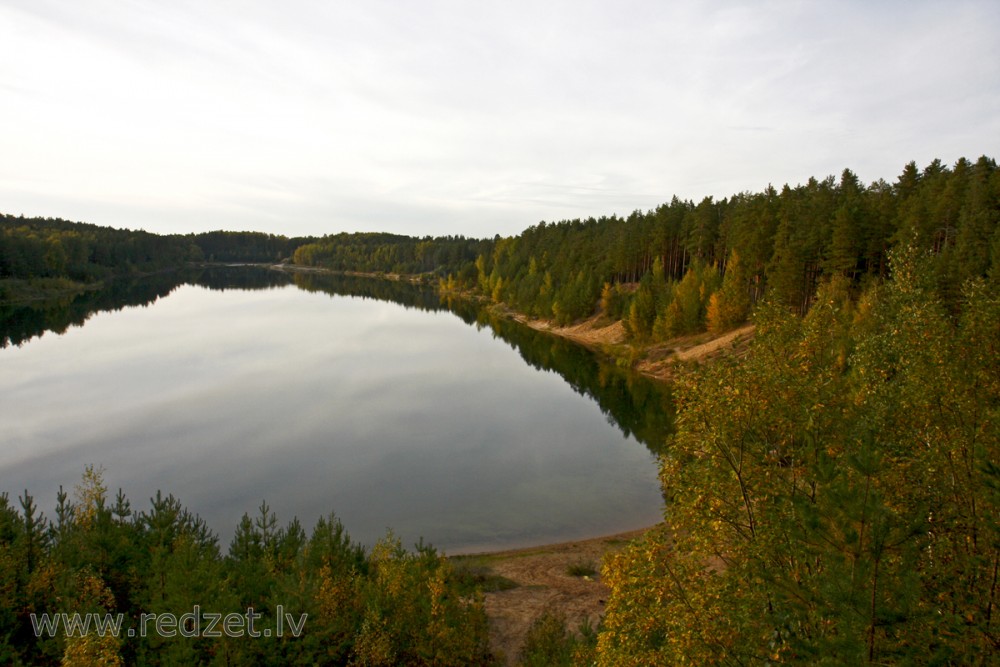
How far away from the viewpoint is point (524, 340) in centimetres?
9981

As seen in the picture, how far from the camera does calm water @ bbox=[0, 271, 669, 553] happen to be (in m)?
34.4

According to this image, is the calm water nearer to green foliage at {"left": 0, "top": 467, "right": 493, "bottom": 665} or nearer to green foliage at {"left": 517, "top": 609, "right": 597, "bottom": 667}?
green foliage at {"left": 517, "top": 609, "right": 597, "bottom": 667}

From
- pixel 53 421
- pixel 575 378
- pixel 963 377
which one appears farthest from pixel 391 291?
pixel 963 377

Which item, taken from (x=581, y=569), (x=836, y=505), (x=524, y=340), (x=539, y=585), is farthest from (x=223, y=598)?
(x=524, y=340)

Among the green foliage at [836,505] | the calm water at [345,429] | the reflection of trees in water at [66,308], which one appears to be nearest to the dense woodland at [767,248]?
the calm water at [345,429]

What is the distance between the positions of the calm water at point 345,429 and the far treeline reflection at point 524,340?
50cm

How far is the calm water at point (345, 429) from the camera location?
113ft

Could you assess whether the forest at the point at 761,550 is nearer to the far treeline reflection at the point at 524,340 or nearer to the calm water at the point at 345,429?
the calm water at the point at 345,429

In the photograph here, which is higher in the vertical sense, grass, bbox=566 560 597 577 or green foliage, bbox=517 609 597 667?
green foliage, bbox=517 609 597 667

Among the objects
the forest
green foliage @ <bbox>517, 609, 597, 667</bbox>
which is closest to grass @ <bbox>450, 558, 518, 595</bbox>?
the forest

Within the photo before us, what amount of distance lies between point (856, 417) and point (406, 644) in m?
13.4

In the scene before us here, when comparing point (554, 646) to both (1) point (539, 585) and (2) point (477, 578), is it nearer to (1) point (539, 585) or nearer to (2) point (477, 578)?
(1) point (539, 585)

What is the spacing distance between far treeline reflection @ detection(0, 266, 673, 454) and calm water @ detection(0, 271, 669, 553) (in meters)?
0.50

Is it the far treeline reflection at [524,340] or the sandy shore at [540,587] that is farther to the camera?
the far treeline reflection at [524,340]
